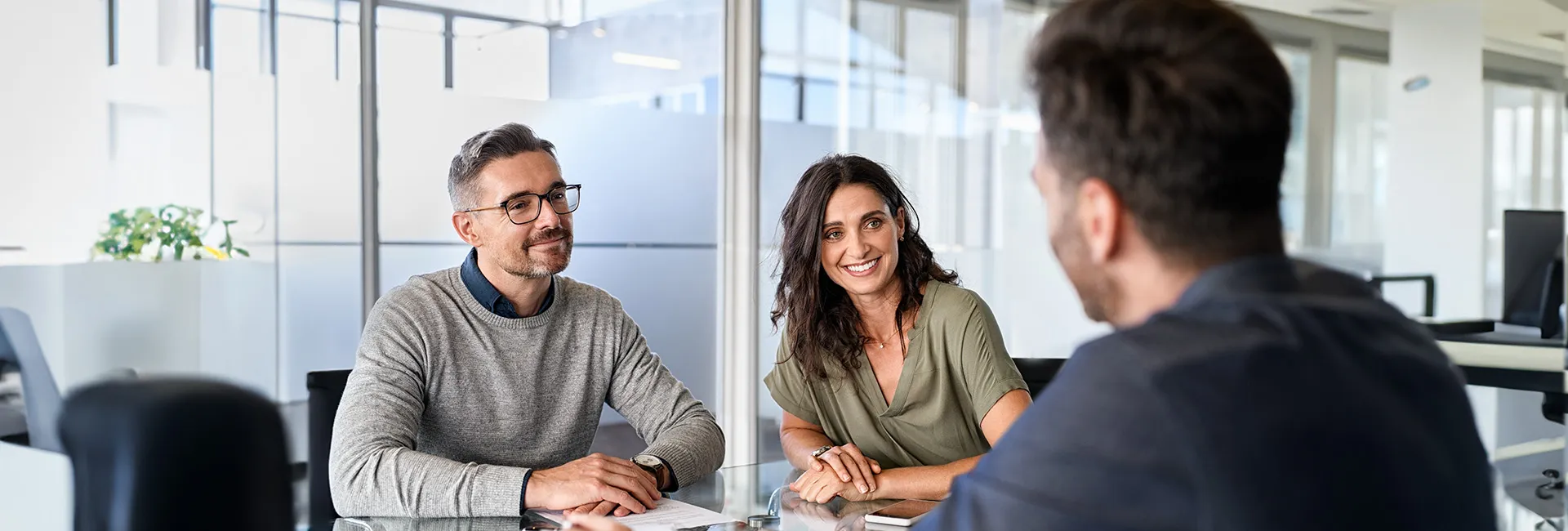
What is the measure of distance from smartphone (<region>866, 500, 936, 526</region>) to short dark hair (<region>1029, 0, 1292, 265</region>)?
40.5 inches

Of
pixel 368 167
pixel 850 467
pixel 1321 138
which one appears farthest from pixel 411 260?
pixel 1321 138

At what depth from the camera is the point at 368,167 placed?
13.4 feet

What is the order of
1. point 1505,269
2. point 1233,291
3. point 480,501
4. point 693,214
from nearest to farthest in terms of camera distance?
1. point 1233,291
2. point 480,501
3. point 1505,269
4. point 693,214

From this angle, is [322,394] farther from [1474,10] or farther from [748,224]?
[1474,10]

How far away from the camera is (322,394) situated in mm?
2492

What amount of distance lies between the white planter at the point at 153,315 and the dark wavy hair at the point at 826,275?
75.8 inches

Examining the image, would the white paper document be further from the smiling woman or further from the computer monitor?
the computer monitor

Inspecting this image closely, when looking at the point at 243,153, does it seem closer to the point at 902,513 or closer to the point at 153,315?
the point at 153,315

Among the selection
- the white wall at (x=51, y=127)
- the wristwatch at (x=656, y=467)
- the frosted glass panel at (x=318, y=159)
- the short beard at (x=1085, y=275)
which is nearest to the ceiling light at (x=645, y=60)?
the frosted glass panel at (x=318, y=159)

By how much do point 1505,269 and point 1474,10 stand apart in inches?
34.5

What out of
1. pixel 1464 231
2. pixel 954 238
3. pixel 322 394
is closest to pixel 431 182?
pixel 322 394

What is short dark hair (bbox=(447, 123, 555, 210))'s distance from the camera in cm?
246

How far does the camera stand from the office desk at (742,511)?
6.31 feet

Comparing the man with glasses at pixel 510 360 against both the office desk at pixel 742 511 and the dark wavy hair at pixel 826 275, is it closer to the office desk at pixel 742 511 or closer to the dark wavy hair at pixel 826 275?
the office desk at pixel 742 511
